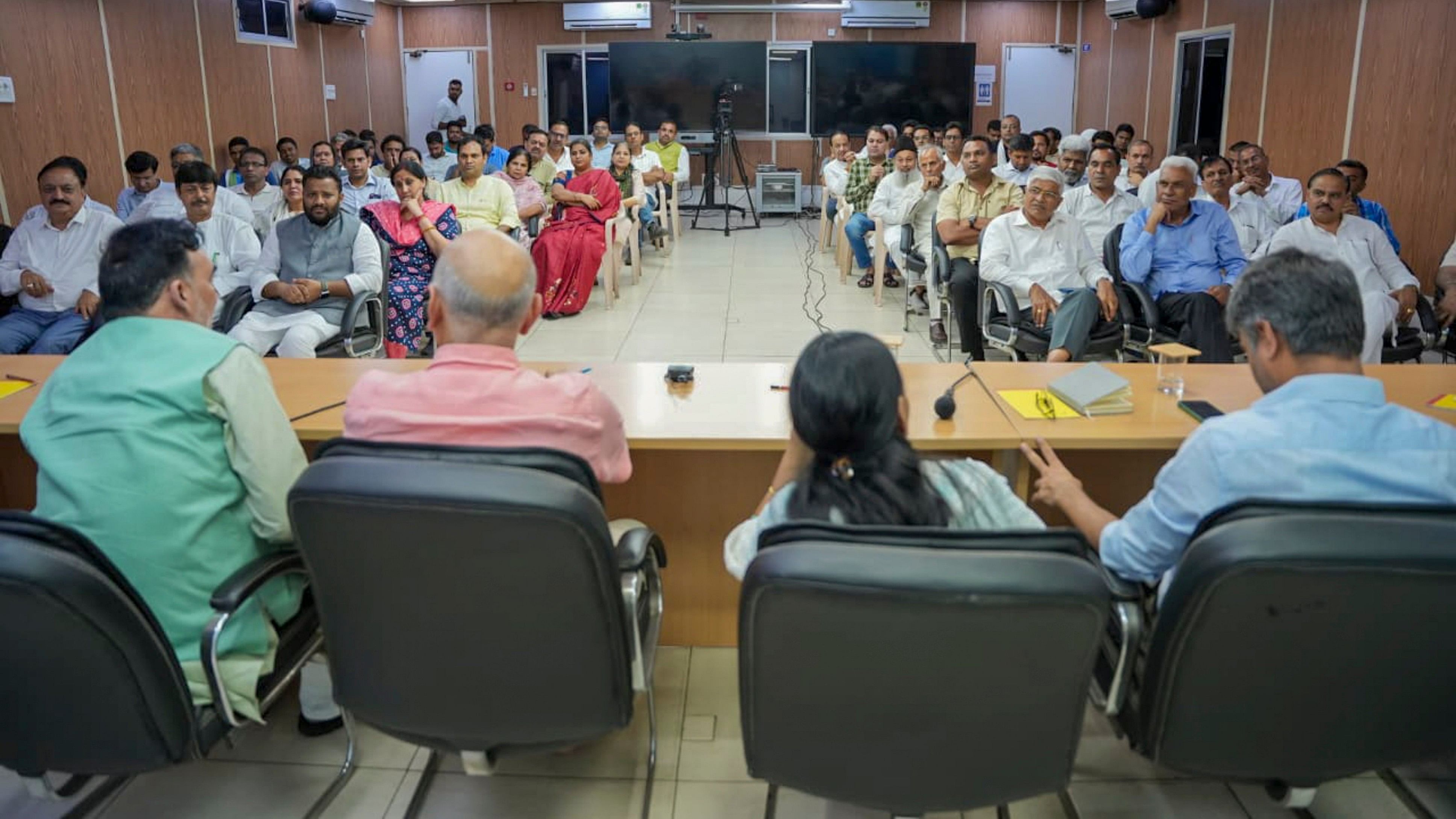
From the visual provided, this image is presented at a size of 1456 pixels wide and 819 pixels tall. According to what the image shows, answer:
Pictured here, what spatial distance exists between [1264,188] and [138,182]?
6.68 m

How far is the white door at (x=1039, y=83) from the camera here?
40.9ft

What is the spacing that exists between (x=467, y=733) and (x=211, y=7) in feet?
30.8

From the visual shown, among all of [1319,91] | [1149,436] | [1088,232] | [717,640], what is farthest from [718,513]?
[1319,91]

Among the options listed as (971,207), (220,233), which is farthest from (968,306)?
(220,233)

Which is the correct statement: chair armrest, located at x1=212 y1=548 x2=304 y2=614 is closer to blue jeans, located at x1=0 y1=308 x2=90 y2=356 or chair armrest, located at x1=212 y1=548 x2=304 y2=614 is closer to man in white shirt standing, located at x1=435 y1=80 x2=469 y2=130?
blue jeans, located at x1=0 y1=308 x2=90 y2=356

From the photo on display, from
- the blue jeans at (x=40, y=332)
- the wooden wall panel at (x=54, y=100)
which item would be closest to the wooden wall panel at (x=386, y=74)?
the wooden wall panel at (x=54, y=100)

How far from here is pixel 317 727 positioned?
2.22 meters

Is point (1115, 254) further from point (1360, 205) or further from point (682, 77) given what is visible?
Result: point (682, 77)

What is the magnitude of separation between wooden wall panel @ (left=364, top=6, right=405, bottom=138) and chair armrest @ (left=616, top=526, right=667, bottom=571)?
11.6 meters

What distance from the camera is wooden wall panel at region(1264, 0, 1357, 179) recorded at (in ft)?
24.3

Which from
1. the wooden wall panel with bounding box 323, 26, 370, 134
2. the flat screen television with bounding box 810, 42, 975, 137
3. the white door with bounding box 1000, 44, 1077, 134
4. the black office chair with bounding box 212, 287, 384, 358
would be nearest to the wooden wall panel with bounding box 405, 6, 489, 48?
the wooden wall panel with bounding box 323, 26, 370, 134

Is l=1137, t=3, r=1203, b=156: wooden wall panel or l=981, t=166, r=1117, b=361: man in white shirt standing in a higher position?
l=1137, t=3, r=1203, b=156: wooden wall panel

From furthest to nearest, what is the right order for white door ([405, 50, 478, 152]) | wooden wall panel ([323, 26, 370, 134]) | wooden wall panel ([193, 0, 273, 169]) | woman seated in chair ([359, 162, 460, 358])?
1. white door ([405, 50, 478, 152])
2. wooden wall panel ([323, 26, 370, 134])
3. wooden wall panel ([193, 0, 273, 169])
4. woman seated in chair ([359, 162, 460, 358])

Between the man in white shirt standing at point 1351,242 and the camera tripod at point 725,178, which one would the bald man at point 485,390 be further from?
the camera tripod at point 725,178
